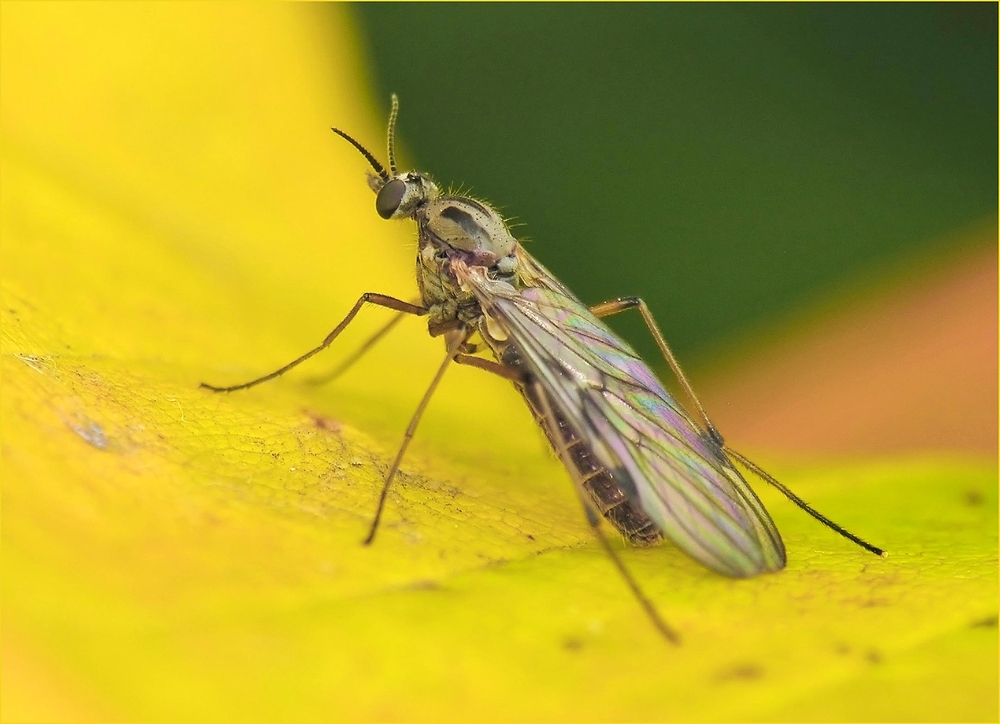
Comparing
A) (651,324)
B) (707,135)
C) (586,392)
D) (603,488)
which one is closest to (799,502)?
(603,488)

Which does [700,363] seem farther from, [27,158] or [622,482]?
[27,158]

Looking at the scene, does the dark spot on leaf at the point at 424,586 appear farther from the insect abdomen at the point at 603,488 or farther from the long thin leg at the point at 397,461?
the insect abdomen at the point at 603,488

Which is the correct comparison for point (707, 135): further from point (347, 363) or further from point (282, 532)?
point (282, 532)

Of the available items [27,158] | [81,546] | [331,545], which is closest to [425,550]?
[331,545]

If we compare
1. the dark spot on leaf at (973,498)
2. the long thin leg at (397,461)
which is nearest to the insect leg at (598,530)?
the long thin leg at (397,461)

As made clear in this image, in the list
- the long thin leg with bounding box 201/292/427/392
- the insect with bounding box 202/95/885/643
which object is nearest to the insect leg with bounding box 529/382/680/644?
the insect with bounding box 202/95/885/643

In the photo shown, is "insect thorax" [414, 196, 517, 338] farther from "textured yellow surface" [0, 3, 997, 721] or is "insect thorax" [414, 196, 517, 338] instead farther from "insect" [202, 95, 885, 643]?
"textured yellow surface" [0, 3, 997, 721]
